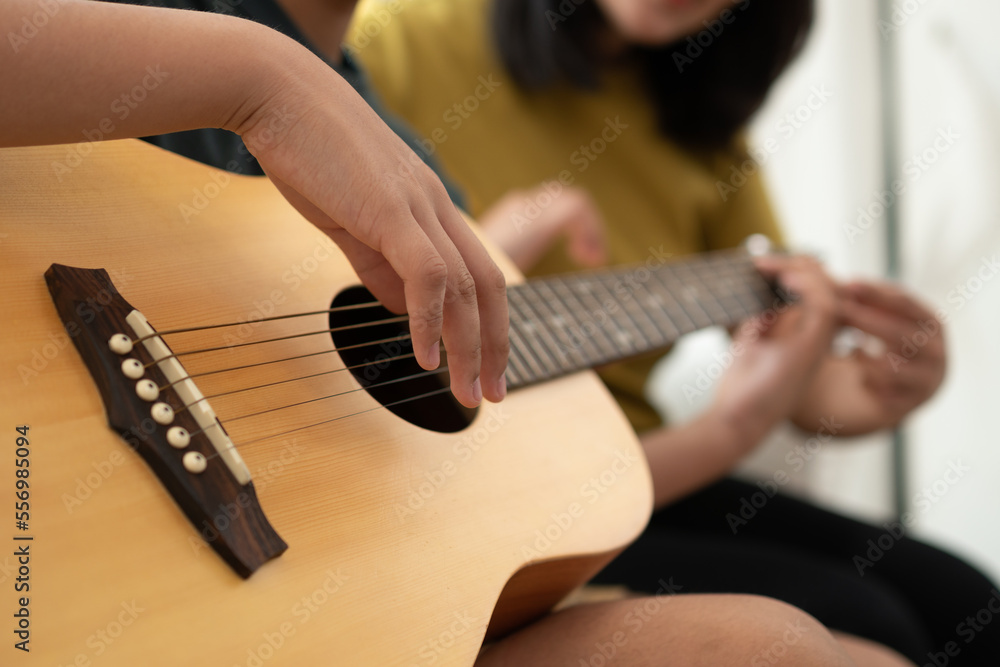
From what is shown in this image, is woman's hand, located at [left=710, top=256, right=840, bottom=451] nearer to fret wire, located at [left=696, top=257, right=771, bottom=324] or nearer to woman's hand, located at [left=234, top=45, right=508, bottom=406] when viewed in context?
fret wire, located at [left=696, top=257, right=771, bottom=324]

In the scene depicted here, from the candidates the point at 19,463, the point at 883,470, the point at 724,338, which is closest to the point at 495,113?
the point at 724,338

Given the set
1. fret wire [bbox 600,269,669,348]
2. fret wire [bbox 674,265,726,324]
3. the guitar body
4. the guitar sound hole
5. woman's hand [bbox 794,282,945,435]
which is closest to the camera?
the guitar body

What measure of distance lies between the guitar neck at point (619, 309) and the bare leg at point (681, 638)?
191 mm

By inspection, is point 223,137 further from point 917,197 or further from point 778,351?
point 917,197

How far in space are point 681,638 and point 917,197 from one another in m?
1.65

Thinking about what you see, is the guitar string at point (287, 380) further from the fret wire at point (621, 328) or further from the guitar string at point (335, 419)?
the fret wire at point (621, 328)

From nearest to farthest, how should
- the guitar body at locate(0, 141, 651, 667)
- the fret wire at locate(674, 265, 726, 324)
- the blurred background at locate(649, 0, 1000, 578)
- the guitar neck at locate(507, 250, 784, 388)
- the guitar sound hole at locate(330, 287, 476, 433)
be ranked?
1. the guitar body at locate(0, 141, 651, 667)
2. the guitar sound hole at locate(330, 287, 476, 433)
3. the guitar neck at locate(507, 250, 784, 388)
4. the fret wire at locate(674, 265, 726, 324)
5. the blurred background at locate(649, 0, 1000, 578)

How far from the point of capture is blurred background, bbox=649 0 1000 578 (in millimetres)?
1600

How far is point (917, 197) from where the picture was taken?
5.70 ft

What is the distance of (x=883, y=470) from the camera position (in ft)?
5.74

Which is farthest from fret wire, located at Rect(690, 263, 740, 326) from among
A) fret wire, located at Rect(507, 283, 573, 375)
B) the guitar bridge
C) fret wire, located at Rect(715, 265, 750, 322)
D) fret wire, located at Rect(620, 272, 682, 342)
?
the guitar bridge

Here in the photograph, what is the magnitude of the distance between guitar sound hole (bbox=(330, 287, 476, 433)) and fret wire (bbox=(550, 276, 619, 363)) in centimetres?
18

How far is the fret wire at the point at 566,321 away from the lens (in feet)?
2.16

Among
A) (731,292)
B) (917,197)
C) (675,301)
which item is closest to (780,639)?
(675,301)
